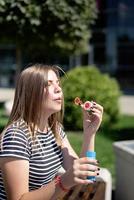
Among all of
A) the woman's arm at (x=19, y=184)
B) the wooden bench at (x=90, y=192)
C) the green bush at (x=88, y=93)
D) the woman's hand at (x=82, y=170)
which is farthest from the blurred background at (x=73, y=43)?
the woman's hand at (x=82, y=170)

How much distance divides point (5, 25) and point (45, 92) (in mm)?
6831

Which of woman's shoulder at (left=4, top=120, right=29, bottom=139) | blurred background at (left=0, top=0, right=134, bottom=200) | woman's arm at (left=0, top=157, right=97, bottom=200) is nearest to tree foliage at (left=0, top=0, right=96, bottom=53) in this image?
blurred background at (left=0, top=0, right=134, bottom=200)

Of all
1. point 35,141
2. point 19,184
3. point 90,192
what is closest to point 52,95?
point 35,141

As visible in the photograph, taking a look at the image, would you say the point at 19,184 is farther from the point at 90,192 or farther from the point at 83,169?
the point at 90,192

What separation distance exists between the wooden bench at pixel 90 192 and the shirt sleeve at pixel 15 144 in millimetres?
1404

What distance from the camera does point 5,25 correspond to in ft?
30.0

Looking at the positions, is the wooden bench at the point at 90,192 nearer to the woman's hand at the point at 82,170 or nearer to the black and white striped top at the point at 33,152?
the black and white striped top at the point at 33,152

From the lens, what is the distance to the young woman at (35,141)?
7.50 feet

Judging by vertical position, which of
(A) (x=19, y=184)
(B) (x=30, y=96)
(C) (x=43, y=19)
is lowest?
(A) (x=19, y=184)

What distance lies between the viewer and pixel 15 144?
2.36m

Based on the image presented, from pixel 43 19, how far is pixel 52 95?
6.81m

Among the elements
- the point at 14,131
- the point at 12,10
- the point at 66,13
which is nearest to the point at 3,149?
the point at 14,131

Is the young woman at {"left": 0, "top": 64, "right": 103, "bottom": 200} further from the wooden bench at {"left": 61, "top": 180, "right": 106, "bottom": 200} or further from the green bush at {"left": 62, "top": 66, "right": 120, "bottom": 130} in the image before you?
the green bush at {"left": 62, "top": 66, "right": 120, "bottom": 130}

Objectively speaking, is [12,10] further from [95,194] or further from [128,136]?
[95,194]
